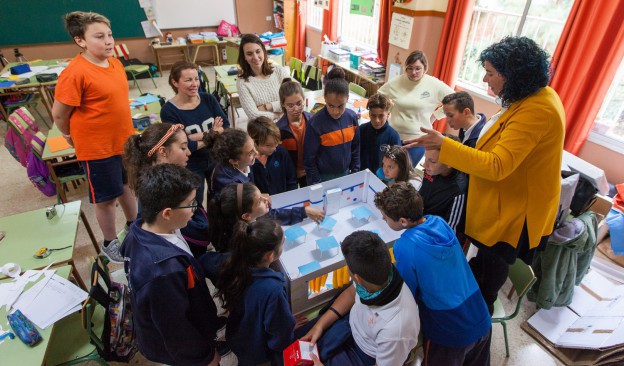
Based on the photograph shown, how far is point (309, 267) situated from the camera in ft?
5.15

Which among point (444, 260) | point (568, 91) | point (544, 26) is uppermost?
point (544, 26)

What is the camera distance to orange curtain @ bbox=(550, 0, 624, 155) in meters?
2.58

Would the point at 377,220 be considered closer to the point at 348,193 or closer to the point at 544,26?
the point at 348,193

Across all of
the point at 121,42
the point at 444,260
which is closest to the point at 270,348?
the point at 444,260

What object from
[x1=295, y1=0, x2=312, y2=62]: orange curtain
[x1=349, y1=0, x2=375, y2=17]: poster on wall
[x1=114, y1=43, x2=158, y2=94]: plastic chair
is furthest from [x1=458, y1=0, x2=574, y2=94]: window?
[x1=114, y1=43, x2=158, y2=94]: plastic chair

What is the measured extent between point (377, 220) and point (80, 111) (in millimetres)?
2028

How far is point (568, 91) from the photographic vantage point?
291 cm

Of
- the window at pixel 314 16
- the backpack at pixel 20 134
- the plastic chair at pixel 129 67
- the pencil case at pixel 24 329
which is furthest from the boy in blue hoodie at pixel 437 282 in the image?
the window at pixel 314 16

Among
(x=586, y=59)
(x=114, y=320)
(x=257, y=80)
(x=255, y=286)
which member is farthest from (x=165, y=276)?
(x=586, y=59)

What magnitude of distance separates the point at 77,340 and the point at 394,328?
5.07 ft

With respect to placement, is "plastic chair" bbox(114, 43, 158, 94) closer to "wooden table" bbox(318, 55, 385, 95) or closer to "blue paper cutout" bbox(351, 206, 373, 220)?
"wooden table" bbox(318, 55, 385, 95)

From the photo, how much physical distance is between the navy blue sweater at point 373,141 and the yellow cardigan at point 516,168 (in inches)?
35.9

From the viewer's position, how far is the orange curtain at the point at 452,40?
3590 mm

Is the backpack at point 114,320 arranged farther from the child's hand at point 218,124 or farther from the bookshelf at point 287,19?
the bookshelf at point 287,19
